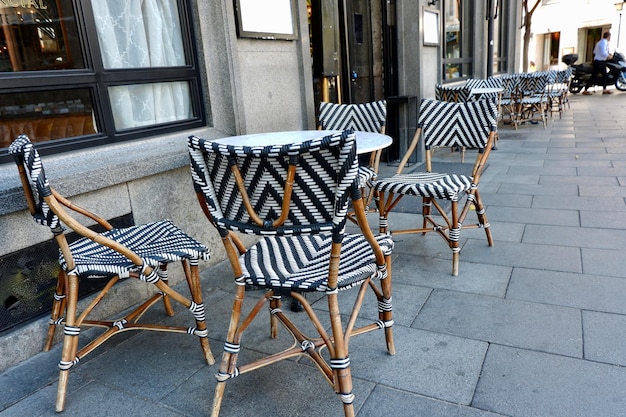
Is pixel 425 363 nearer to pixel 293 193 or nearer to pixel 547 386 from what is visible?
pixel 547 386

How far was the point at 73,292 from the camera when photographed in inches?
76.8

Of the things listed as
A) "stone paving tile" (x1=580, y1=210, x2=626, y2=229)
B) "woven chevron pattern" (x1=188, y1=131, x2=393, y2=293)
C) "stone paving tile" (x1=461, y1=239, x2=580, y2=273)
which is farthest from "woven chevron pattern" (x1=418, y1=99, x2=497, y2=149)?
"woven chevron pattern" (x1=188, y1=131, x2=393, y2=293)

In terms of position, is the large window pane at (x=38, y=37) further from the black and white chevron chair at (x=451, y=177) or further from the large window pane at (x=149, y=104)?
the black and white chevron chair at (x=451, y=177)

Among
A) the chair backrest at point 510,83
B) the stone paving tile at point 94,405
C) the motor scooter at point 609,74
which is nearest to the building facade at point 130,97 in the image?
the stone paving tile at point 94,405

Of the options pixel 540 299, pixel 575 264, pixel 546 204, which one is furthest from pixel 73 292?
pixel 546 204

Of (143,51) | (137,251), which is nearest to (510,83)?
(143,51)

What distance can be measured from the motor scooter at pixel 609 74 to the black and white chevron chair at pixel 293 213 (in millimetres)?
16165

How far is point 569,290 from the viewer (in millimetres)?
2623

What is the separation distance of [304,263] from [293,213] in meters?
0.37

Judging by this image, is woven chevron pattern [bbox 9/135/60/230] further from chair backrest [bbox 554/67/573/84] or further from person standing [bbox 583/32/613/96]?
person standing [bbox 583/32/613/96]

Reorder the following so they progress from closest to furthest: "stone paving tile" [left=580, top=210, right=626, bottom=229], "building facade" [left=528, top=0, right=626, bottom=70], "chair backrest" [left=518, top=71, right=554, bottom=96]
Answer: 1. "stone paving tile" [left=580, top=210, right=626, bottom=229]
2. "chair backrest" [left=518, top=71, right=554, bottom=96]
3. "building facade" [left=528, top=0, right=626, bottom=70]

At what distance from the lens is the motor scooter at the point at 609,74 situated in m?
14.4

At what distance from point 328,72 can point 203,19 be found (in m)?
2.33

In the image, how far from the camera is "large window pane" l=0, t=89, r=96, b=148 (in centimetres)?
235
